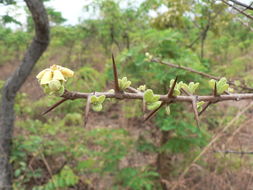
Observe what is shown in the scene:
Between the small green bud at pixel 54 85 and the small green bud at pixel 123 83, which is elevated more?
the small green bud at pixel 123 83

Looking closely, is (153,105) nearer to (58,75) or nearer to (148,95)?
(148,95)

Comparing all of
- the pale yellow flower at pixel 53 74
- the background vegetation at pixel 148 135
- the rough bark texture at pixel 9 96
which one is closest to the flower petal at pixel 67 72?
the pale yellow flower at pixel 53 74

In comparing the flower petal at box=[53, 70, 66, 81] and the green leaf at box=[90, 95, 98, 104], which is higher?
the flower petal at box=[53, 70, 66, 81]

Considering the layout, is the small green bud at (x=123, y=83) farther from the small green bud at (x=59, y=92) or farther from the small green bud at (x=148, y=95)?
the small green bud at (x=59, y=92)

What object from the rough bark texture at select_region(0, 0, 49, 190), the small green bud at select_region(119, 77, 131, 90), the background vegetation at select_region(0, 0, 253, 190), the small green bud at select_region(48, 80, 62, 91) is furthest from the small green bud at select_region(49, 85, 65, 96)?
the rough bark texture at select_region(0, 0, 49, 190)

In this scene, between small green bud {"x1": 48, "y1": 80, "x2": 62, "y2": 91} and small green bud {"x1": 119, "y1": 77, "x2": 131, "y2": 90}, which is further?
small green bud {"x1": 119, "y1": 77, "x2": 131, "y2": 90}

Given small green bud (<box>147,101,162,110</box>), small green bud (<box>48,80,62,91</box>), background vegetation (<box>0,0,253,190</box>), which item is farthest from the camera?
background vegetation (<box>0,0,253,190</box>)

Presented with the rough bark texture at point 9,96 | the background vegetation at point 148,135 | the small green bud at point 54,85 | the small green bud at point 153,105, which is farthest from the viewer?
the rough bark texture at point 9,96

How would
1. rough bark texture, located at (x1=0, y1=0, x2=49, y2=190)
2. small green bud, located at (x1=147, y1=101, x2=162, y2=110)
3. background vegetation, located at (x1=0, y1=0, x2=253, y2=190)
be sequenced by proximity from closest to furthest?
small green bud, located at (x1=147, y1=101, x2=162, y2=110) → background vegetation, located at (x1=0, y1=0, x2=253, y2=190) → rough bark texture, located at (x1=0, y1=0, x2=49, y2=190)

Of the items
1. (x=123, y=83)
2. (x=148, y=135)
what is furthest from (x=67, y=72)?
(x=148, y=135)

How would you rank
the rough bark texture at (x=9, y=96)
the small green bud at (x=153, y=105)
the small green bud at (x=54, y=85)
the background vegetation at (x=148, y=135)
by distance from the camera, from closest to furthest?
the small green bud at (x=54, y=85) < the small green bud at (x=153, y=105) < the background vegetation at (x=148, y=135) < the rough bark texture at (x=9, y=96)

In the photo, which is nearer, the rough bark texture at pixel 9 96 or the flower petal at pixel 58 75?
the flower petal at pixel 58 75

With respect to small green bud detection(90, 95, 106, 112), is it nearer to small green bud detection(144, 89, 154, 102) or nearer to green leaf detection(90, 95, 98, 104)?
green leaf detection(90, 95, 98, 104)
